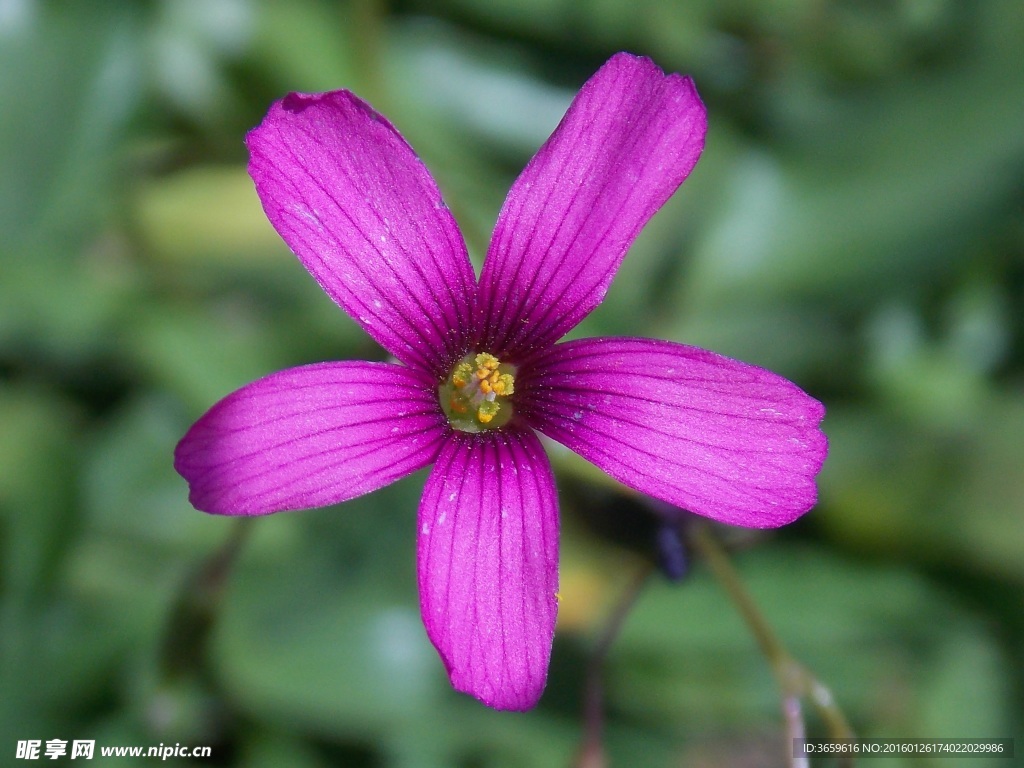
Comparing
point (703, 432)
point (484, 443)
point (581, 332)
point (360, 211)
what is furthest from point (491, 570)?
point (581, 332)

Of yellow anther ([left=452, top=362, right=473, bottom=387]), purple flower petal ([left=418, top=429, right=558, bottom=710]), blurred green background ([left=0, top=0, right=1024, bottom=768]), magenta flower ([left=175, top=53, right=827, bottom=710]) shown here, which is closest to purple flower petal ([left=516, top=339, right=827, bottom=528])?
magenta flower ([left=175, top=53, right=827, bottom=710])

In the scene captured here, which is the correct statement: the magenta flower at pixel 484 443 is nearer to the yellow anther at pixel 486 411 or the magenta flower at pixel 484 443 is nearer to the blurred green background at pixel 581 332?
the yellow anther at pixel 486 411

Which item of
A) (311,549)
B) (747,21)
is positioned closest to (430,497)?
(311,549)

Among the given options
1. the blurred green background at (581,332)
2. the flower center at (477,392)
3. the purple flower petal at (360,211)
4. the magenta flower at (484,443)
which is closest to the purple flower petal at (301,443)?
the magenta flower at (484,443)

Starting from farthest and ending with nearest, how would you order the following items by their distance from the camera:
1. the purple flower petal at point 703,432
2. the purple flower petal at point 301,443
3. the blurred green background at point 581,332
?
the blurred green background at point 581,332
the purple flower petal at point 703,432
the purple flower petal at point 301,443

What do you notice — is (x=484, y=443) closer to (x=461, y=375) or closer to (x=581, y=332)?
(x=461, y=375)

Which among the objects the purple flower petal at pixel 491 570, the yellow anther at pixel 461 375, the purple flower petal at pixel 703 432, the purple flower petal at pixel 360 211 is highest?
the purple flower petal at pixel 360 211
